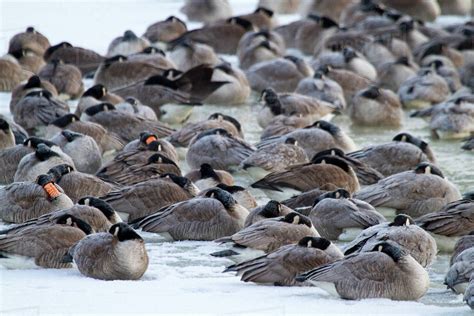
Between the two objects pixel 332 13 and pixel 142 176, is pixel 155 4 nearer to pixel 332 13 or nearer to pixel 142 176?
pixel 332 13

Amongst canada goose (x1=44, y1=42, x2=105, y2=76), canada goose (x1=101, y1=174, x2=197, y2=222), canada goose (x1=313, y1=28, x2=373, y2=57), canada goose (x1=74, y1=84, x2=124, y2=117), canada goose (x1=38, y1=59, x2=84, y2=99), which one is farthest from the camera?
canada goose (x1=313, y1=28, x2=373, y2=57)

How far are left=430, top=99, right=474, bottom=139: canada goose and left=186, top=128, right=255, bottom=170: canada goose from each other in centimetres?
334

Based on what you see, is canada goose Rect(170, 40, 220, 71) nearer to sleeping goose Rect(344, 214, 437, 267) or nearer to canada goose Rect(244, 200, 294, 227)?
canada goose Rect(244, 200, 294, 227)

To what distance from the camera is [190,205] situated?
405 inches

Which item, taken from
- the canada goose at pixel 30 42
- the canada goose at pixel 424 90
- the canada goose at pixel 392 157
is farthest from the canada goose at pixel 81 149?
the canada goose at pixel 30 42

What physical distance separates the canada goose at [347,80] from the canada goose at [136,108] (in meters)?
3.51

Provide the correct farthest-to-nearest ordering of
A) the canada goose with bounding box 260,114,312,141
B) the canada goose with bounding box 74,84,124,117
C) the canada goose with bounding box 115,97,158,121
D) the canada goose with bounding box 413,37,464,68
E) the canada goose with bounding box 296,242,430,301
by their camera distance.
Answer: the canada goose with bounding box 413,37,464,68 < the canada goose with bounding box 74,84,124,117 < the canada goose with bounding box 115,97,158,121 < the canada goose with bounding box 260,114,312,141 < the canada goose with bounding box 296,242,430,301

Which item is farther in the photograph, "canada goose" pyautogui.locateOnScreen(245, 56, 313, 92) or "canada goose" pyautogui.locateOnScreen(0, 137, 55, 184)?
"canada goose" pyautogui.locateOnScreen(245, 56, 313, 92)

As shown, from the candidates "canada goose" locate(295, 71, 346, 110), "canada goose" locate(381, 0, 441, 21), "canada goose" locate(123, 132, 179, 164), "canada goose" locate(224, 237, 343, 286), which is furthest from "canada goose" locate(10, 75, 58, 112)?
"canada goose" locate(381, 0, 441, 21)

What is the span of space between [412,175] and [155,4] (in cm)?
1671

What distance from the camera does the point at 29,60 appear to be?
18.7m

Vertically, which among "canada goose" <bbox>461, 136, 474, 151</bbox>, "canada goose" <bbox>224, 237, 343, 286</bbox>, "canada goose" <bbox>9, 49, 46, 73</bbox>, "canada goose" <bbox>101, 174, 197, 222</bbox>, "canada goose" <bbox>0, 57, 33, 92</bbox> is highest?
"canada goose" <bbox>224, 237, 343, 286</bbox>

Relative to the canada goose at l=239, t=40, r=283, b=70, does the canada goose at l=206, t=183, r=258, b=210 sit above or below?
above

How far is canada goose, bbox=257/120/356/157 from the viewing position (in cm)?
1340
